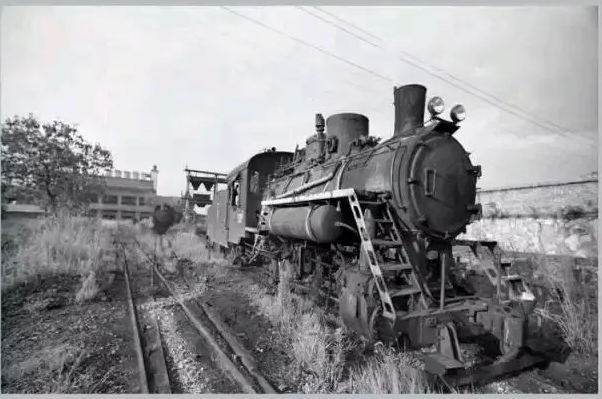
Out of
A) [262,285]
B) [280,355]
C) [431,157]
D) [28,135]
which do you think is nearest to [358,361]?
[280,355]

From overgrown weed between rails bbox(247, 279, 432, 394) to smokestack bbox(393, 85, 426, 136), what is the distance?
2848 mm

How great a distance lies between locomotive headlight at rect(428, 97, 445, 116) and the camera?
4.30m

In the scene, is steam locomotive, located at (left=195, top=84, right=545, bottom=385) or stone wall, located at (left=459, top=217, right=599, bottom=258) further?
stone wall, located at (left=459, top=217, right=599, bottom=258)

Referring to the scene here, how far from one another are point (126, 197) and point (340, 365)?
15.4 meters

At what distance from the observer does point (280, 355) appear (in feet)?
13.4

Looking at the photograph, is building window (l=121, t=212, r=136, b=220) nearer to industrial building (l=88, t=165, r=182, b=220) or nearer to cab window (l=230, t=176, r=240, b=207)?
industrial building (l=88, t=165, r=182, b=220)

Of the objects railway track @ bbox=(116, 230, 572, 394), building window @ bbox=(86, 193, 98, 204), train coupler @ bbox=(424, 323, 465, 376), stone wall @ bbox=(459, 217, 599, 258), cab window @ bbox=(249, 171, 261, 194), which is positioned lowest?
railway track @ bbox=(116, 230, 572, 394)

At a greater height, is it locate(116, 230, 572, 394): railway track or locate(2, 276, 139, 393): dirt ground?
locate(116, 230, 572, 394): railway track

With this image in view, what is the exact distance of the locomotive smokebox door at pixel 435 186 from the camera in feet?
13.2

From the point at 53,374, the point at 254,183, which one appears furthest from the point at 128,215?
the point at 53,374

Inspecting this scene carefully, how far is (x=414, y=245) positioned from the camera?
4.16 meters

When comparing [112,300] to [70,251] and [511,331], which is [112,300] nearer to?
[70,251]

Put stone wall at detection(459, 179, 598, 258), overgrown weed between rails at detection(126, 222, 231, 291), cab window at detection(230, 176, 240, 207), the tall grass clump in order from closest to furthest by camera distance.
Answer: stone wall at detection(459, 179, 598, 258) < the tall grass clump < overgrown weed between rails at detection(126, 222, 231, 291) < cab window at detection(230, 176, 240, 207)

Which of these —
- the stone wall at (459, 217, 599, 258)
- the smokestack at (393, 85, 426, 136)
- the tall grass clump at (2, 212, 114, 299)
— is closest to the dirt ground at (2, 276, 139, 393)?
the tall grass clump at (2, 212, 114, 299)
